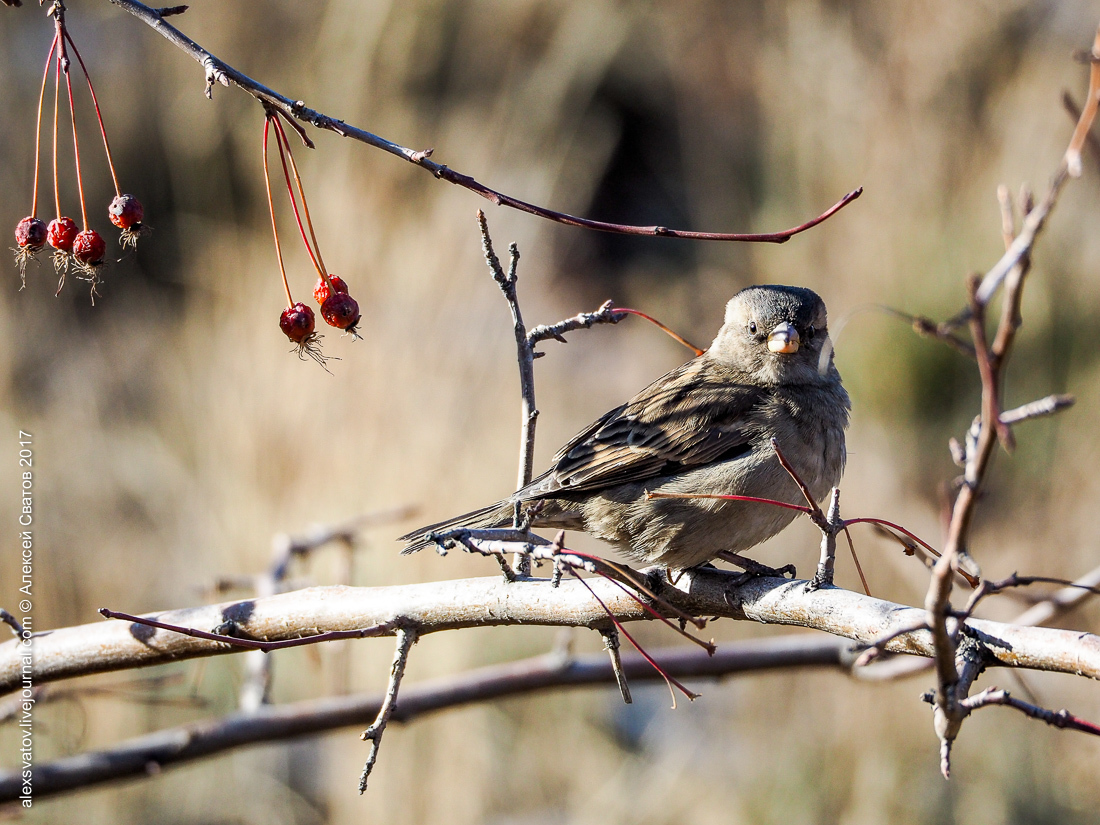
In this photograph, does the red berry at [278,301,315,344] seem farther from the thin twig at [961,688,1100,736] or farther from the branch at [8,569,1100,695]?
the thin twig at [961,688,1100,736]

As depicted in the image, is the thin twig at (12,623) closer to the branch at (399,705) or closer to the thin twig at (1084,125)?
the branch at (399,705)

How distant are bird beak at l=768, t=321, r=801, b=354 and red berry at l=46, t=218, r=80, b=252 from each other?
192 cm

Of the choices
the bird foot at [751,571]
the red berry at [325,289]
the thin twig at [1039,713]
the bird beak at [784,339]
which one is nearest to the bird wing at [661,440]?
the bird beak at [784,339]

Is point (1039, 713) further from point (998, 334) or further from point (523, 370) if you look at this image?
point (523, 370)

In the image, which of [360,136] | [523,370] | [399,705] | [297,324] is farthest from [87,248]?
[399,705]

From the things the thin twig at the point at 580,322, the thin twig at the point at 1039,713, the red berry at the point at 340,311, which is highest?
the thin twig at the point at 580,322

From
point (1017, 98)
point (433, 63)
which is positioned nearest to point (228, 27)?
point (433, 63)

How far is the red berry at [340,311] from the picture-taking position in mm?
1590

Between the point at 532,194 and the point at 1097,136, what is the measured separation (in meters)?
5.48

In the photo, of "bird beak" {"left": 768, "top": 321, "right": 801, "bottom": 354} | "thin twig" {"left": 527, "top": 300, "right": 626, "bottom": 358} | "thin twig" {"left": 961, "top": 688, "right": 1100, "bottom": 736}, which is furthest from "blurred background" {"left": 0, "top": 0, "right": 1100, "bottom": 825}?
"thin twig" {"left": 961, "top": 688, "right": 1100, "bottom": 736}

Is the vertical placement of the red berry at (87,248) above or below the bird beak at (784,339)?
below

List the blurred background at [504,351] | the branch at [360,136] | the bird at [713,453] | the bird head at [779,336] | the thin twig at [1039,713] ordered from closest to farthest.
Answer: the thin twig at [1039,713] → the branch at [360,136] → the bird at [713,453] → the bird head at [779,336] → the blurred background at [504,351]

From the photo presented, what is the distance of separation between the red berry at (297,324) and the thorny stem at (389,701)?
54 cm

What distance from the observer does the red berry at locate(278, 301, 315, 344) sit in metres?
1.55
